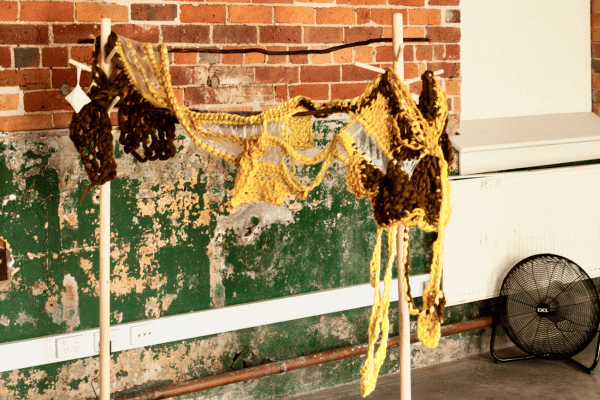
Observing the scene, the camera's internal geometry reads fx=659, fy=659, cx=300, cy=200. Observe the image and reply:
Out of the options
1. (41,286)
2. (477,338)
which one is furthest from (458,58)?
(41,286)

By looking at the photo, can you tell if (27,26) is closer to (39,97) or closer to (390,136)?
(39,97)

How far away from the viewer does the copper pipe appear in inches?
101

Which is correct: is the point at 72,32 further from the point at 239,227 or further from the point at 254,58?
the point at 239,227

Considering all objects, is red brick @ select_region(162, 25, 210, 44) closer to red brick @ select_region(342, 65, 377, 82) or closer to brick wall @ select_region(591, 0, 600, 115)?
red brick @ select_region(342, 65, 377, 82)

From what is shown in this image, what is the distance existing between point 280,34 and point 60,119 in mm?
919

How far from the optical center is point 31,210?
234 cm

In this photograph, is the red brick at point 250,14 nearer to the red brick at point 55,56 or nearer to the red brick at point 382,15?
the red brick at point 382,15

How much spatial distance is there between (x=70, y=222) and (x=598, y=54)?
2.76 m

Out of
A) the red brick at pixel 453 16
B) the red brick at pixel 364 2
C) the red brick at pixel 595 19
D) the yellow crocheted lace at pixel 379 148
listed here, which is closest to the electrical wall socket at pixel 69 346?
the yellow crocheted lace at pixel 379 148

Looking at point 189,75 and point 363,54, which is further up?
point 363,54

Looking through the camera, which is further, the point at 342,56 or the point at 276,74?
the point at 342,56

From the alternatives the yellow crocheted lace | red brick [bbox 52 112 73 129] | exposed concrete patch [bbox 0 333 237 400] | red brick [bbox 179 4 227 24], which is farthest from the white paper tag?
exposed concrete patch [bbox 0 333 237 400]

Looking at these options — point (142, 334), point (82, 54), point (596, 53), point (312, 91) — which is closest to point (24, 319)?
point (142, 334)

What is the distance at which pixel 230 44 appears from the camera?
8.44 ft
